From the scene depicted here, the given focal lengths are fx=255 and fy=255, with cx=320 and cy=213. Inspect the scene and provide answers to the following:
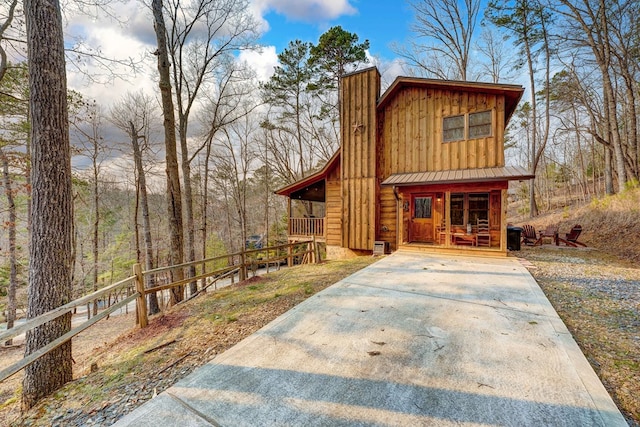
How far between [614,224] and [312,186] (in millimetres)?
13123

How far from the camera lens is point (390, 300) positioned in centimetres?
457

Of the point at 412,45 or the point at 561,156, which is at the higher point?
the point at 412,45

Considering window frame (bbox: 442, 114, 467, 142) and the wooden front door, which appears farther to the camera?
the wooden front door

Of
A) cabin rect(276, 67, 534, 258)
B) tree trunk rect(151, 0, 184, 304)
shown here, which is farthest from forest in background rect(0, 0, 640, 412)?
→ cabin rect(276, 67, 534, 258)

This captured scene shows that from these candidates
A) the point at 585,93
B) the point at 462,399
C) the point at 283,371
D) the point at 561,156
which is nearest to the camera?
the point at 462,399

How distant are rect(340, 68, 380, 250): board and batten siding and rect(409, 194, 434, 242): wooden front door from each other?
71.4 inches

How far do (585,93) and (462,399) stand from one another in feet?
74.2

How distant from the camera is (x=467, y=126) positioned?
29.0 feet

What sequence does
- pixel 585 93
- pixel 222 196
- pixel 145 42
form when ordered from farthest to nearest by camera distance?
pixel 222 196 < pixel 585 93 < pixel 145 42

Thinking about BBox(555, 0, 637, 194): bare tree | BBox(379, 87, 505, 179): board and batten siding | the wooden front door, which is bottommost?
the wooden front door

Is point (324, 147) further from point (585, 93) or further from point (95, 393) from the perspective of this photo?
point (95, 393)

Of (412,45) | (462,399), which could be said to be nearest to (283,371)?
(462,399)

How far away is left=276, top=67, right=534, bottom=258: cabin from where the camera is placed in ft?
28.0

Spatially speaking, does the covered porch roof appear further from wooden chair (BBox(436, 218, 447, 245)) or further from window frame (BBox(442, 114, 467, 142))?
wooden chair (BBox(436, 218, 447, 245))
